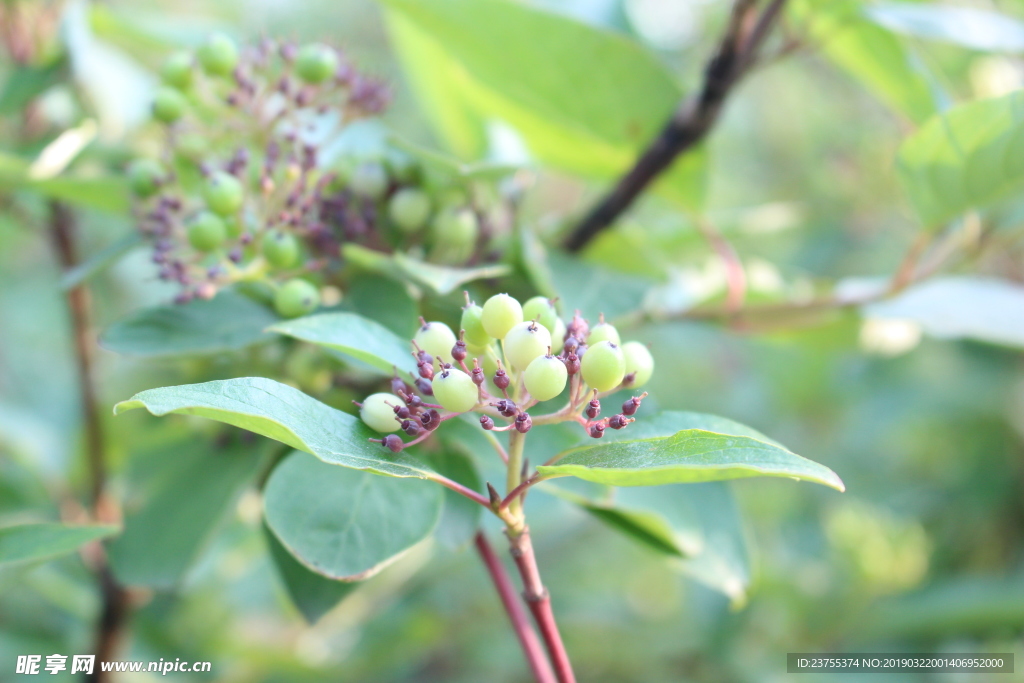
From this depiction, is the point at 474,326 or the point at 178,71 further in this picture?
the point at 178,71

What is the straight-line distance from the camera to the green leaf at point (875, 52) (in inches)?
34.5

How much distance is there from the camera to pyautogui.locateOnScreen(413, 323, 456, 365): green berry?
1.67 feet

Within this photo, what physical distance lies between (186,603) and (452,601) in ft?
2.20

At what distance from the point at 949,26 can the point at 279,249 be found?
0.73 metres

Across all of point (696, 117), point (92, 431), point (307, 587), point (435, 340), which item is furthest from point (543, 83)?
point (92, 431)

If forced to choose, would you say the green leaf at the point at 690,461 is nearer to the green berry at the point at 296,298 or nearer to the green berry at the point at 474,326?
the green berry at the point at 474,326

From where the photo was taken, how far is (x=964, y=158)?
2.57 ft

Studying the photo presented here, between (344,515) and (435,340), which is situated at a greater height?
(435,340)

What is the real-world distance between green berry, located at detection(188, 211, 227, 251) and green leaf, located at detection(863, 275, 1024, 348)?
0.77m

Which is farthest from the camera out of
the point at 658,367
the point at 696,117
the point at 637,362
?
the point at 658,367

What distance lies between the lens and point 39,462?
127 centimetres

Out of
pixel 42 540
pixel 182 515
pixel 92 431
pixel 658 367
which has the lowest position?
pixel 658 367

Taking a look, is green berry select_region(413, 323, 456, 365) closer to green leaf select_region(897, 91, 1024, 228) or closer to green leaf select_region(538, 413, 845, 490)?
green leaf select_region(538, 413, 845, 490)

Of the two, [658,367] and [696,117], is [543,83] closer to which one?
[696,117]
